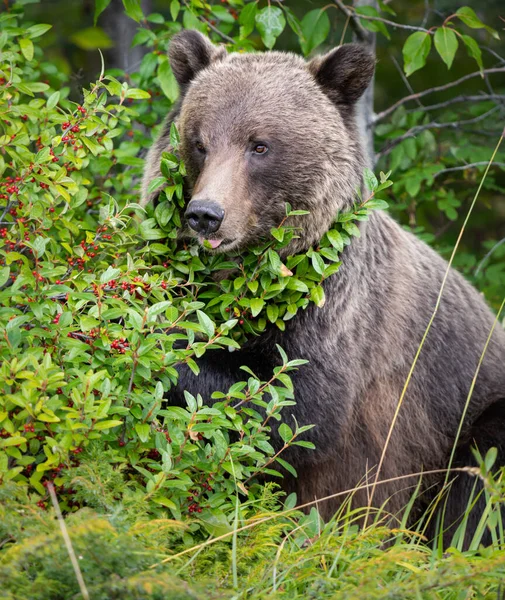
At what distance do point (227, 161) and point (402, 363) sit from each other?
1.59 meters

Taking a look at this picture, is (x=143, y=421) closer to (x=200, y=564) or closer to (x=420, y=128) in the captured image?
(x=200, y=564)

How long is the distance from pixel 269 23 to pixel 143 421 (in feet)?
10.1

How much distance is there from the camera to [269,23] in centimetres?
544

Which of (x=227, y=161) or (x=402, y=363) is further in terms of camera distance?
(x=402, y=363)

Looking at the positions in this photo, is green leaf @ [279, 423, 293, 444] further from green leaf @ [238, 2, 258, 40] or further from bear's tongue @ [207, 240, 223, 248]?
green leaf @ [238, 2, 258, 40]

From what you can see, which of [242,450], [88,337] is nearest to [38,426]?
[88,337]

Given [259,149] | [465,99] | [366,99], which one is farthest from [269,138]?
[465,99]

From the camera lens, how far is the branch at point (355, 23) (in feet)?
19.6

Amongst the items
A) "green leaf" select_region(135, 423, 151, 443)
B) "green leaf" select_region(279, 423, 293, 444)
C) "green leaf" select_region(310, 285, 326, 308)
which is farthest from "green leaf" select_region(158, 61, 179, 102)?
"green leaf" select_region(135, 423, 151, 443)

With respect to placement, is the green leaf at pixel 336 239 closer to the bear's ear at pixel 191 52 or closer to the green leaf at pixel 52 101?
the bear's ear at pixel 191 52

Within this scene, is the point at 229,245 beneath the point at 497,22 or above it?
beneath

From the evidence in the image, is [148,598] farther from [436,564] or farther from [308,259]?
[308,259]

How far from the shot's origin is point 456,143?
7594 mm

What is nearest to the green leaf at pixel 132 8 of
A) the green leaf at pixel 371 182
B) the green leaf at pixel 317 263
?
the green leaf at pixel 371 182
